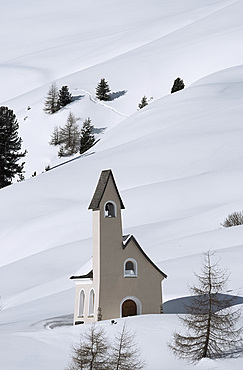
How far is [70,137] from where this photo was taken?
299ft

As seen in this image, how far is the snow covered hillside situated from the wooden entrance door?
5.17ft

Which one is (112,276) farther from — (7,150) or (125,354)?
(7,150)

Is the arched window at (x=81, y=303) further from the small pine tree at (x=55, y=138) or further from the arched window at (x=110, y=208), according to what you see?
the small pine tree at (x=55, y=138)

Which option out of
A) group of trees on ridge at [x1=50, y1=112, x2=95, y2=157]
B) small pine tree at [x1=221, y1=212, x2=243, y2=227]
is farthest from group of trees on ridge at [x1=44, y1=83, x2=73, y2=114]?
small pine tree at [x1=221, y1=212, x2=243, y2=227]

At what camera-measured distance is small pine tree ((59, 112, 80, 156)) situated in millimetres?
88438

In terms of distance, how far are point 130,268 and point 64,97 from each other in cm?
7902

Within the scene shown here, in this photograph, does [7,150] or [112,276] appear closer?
[112,276]

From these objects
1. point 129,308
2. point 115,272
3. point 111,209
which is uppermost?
point 111,209

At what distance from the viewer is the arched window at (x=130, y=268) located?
2767cm

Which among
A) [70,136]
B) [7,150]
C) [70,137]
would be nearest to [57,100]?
[70,136]

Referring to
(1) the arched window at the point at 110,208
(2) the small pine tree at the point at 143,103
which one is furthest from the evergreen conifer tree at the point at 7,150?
(1) the arched window at the point at 110,208

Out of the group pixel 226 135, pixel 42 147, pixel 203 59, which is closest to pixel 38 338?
pixel 226 135

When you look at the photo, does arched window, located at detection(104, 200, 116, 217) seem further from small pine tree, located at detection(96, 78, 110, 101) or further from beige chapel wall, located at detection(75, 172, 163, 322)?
small pine tree, located at detection(96, 78, 110, 101)

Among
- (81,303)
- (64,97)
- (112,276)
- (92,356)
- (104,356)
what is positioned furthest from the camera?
(64,97)
